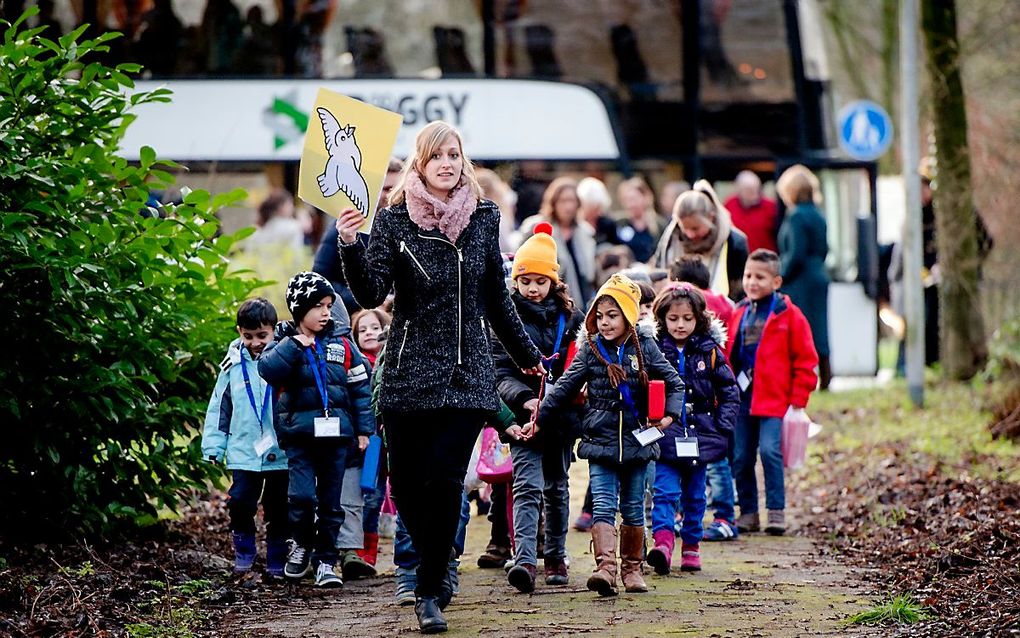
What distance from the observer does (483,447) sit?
862 cm

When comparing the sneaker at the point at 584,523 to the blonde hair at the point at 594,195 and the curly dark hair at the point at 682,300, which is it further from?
the blonde hair at the point at 594,195

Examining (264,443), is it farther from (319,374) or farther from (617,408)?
(617,408)

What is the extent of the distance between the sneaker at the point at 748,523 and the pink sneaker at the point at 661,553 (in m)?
1.74

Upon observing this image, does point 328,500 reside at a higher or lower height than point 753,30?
lower

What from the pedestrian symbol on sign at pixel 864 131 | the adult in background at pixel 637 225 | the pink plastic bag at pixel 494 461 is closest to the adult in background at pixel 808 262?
the adult in background at pixel 637 225

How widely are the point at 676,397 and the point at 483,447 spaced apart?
1017 mm

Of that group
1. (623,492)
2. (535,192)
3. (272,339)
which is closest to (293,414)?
(272,339)

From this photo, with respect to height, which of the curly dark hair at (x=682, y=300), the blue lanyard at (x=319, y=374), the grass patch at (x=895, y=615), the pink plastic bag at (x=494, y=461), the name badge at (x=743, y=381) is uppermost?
the curly dark hair at (x=682, y=300)

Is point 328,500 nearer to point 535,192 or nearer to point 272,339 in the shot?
point 272,339

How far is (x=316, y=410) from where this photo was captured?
8422 mm

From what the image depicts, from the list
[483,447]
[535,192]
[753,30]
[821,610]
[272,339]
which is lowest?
[821,610]

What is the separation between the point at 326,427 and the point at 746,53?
1198cm

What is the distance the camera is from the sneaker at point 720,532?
9938 mm

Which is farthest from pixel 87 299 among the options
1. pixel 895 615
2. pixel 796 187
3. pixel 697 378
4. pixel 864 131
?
pixel 864 131
